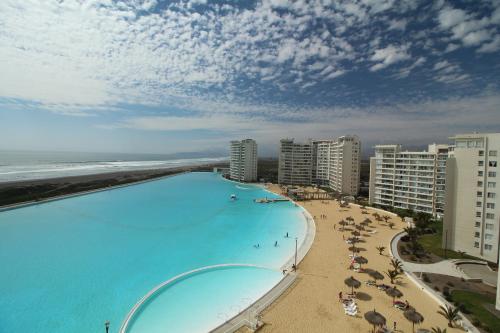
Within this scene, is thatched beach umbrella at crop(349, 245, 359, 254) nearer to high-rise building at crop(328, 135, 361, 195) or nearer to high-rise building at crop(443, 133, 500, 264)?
high-rise building at crop(443, 133, 500, 264)

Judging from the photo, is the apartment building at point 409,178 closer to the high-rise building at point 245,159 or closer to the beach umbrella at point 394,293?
the beach umbrella at point 394,293

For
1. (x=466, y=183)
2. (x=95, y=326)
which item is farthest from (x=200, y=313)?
(x=466, y=183)

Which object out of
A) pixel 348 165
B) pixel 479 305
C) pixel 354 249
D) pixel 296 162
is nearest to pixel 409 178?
pixel 348 165

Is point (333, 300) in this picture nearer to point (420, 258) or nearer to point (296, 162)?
point (420, 258)

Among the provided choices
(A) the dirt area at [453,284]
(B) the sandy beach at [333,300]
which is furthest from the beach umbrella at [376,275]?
(A) the dirt area at [453,284]

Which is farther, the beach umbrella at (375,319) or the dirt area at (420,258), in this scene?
the dirt area at (420,258)

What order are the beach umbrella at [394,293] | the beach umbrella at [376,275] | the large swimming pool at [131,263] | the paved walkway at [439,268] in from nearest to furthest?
the large swimming pool at [131,263]
the beach umbrella at [394,293]
the beach umbrella at [376,275]
the paved walkway at [439,268]

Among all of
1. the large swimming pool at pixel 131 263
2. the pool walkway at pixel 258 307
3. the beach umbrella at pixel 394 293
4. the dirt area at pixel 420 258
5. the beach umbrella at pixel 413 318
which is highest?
the beach umbrella at pixel 413 318
